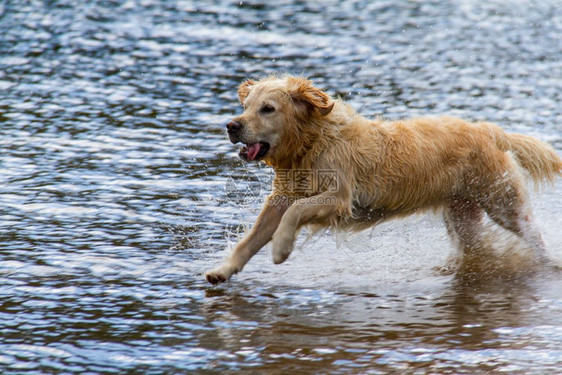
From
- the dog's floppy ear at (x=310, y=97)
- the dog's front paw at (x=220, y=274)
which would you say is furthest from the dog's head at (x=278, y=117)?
the dog's front paw at (x=220, y=274)

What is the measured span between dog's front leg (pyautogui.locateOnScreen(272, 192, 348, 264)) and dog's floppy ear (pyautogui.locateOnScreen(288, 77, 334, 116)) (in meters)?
0.65

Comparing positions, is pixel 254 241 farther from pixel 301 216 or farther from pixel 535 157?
pixel 535 157

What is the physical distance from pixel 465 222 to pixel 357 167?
1.32 meters

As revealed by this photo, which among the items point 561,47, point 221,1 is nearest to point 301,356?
point 561,47

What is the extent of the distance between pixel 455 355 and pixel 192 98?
7.63 meters

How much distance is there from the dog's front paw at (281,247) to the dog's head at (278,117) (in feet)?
2.21

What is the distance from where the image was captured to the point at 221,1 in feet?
59.9

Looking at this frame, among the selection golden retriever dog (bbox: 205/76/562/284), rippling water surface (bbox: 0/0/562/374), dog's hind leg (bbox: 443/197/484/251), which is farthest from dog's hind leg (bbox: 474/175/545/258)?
rippling water surface (bbox: 0/0/562/374)

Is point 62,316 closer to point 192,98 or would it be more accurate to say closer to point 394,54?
point 192,98

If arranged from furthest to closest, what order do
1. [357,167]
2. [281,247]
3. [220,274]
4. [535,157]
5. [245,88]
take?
[535,157] → [245,88] → [357,167] → [220,274] → [281,247]

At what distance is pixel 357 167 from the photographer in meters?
6.68

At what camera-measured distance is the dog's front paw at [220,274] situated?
645 cm

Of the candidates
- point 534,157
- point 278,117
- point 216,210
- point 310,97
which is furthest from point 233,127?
point 534,157

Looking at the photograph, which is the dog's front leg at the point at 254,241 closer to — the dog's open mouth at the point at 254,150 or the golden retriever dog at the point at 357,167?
the golden retriever dog at the point at 357,167
